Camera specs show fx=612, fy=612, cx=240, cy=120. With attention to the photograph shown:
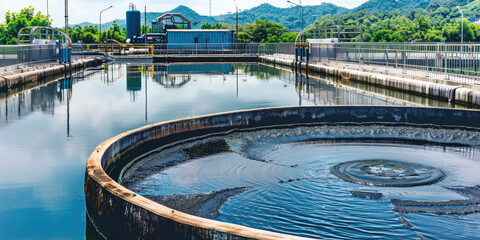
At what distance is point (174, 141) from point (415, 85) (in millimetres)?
16229

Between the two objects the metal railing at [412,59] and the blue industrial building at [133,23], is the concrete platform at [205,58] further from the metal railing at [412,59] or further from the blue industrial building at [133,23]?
the blue industrial building at [133,23]

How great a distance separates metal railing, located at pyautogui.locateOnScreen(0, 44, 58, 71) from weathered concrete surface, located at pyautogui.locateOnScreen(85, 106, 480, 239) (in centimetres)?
2008

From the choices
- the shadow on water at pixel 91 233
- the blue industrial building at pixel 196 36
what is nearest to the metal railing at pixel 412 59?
the shadow on water at pixel 91 233

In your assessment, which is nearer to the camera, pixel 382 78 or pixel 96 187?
pixel 96 187

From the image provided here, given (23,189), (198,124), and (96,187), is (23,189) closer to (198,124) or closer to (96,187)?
(96,187)

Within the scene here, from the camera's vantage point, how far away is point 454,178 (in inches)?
433

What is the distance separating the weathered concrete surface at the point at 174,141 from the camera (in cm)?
640

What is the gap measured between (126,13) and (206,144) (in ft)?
281

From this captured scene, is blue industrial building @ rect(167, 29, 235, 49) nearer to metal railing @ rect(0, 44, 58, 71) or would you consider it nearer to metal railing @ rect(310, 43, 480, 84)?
metal railing @ rect(310, 43, 480, 84)

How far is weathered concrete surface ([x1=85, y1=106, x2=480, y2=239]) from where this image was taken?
6.40m

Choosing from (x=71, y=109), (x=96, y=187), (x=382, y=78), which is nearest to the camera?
(x=96, y=187)

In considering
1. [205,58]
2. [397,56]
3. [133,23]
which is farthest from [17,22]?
[397,56]

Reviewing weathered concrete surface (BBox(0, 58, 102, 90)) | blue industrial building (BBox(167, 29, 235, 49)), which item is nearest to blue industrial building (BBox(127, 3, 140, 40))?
blue industrial building (BBox(167, 29, 235, 49))

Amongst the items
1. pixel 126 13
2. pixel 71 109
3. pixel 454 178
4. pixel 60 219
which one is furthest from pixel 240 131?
pixel 126 13
